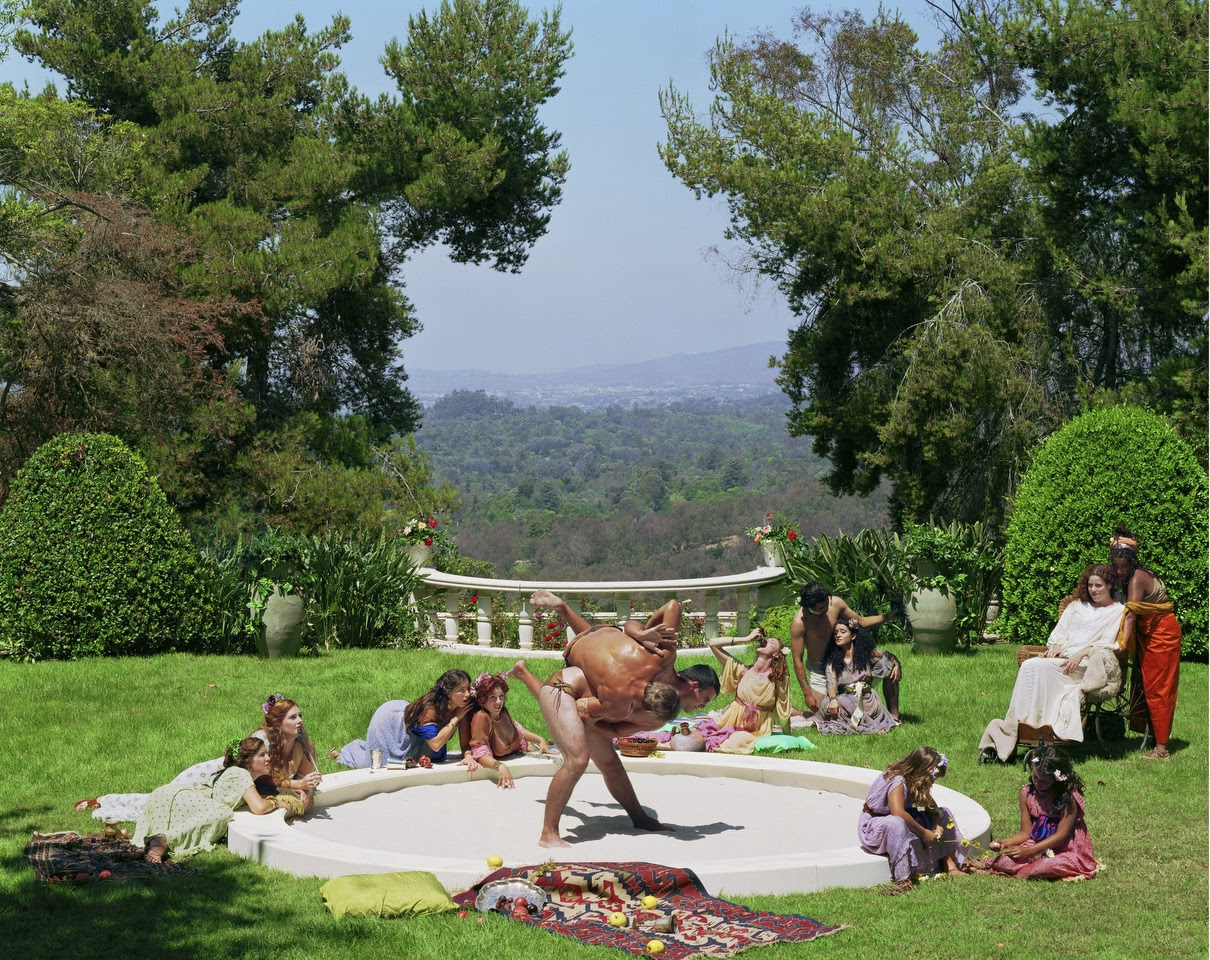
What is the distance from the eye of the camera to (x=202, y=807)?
27.3 feet

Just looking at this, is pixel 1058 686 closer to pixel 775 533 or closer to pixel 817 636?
pixel 817 636

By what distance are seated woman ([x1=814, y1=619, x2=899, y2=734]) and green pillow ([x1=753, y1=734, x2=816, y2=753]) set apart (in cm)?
56

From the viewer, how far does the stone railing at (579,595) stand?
15.3 metres

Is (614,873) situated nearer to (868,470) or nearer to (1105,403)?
(1105,403)

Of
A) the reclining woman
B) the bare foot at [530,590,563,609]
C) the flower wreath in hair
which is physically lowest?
the reclining woman

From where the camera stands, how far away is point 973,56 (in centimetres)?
2239

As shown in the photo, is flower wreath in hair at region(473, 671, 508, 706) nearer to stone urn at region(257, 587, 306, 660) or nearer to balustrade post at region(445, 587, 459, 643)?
stone urn at region(257, 587, 306, 660)

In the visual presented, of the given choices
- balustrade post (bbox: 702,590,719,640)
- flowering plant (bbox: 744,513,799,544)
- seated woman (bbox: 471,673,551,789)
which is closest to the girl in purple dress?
seated woman (bbox: 471,673,551,789)

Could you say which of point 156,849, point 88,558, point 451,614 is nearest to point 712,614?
point 451,614

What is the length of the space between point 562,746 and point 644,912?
144 cm

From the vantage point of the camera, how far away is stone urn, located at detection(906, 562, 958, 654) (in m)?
14.7

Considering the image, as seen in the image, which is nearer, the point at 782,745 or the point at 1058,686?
the point at 1058,686

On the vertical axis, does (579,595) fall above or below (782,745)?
above

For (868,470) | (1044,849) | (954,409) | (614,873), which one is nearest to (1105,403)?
(954,409)
